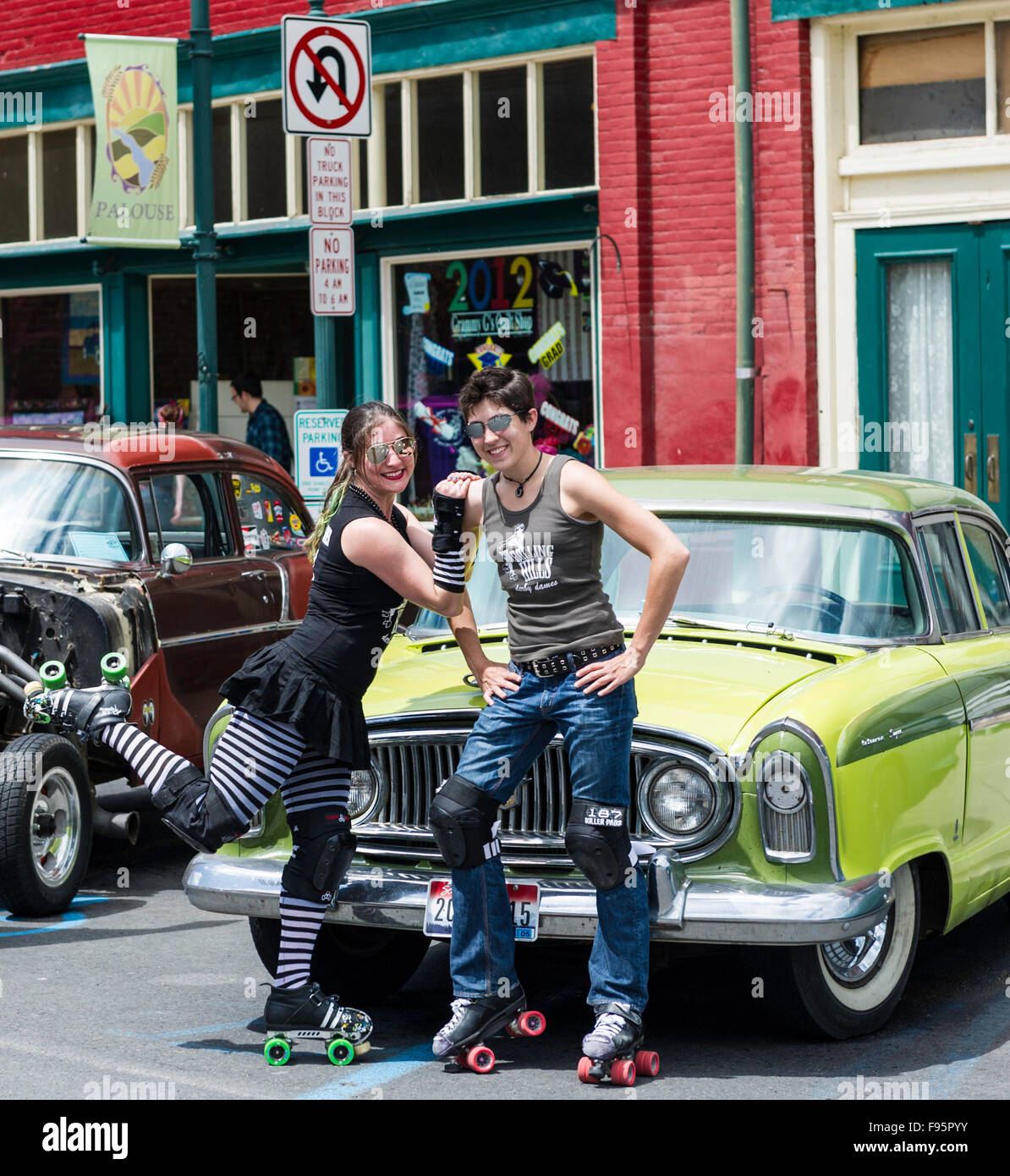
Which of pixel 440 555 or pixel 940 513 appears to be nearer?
pixel 440 555

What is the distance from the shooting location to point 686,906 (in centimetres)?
496

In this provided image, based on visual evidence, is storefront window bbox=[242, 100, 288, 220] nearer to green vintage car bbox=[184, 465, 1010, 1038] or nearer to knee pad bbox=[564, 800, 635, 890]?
green vintage car bbox=[184, 465, 1010, 1038]

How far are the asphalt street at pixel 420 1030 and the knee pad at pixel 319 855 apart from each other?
1.70 ft

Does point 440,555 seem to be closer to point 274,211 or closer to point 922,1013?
point 922,1013

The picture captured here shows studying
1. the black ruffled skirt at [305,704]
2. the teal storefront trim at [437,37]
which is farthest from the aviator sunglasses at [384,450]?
the teal storefront trim at [437,37]

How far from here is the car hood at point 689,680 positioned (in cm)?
515

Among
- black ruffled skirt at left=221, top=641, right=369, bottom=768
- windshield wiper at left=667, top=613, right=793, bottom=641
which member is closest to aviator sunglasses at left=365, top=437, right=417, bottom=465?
black ruffled skirt at left=221, top=641, right=369, bottom=768

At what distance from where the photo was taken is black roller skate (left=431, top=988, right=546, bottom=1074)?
5105 millimetres

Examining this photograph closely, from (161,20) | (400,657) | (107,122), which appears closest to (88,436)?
(400,657)

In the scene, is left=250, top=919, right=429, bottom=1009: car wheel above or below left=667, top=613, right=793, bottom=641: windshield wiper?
below

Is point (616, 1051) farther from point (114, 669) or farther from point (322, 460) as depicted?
point (322, 460)

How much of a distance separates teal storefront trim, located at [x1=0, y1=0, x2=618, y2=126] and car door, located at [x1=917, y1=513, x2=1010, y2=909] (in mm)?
8335
